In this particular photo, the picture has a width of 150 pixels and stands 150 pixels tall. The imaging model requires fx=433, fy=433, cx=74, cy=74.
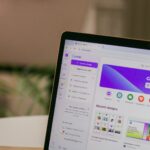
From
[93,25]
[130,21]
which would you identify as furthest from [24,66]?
[130,21]

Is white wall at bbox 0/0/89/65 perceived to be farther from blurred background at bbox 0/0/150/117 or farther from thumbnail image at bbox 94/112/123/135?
thumbnail image at bbox 94/112/123/135

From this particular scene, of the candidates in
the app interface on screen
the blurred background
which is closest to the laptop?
the app interface on screen

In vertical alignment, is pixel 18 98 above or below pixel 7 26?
below

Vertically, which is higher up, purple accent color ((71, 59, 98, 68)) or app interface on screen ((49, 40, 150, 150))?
purple accent color ((71, 59, 98, 68))

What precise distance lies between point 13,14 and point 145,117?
1.71 metres

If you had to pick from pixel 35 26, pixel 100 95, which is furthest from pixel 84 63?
pixel 35 26

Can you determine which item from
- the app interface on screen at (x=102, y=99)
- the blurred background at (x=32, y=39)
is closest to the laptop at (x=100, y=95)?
the app interface on screen at (x=102, y=99)

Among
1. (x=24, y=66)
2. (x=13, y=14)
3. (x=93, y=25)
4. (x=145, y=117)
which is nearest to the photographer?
(x=145, y=117)

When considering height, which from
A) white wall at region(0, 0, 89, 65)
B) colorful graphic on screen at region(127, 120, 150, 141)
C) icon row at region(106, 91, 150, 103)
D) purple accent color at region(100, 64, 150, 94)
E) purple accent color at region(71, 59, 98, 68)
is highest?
white wall at region(0, 0, 89, 65)

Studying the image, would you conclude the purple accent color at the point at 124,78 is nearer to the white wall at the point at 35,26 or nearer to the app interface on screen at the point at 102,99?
the app interface on screen at the point at 102,99

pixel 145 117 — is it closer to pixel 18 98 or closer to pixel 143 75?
pixel 143 75

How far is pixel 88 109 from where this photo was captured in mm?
921

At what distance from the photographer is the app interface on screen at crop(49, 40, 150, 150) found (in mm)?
877

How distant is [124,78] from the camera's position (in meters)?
0.90
